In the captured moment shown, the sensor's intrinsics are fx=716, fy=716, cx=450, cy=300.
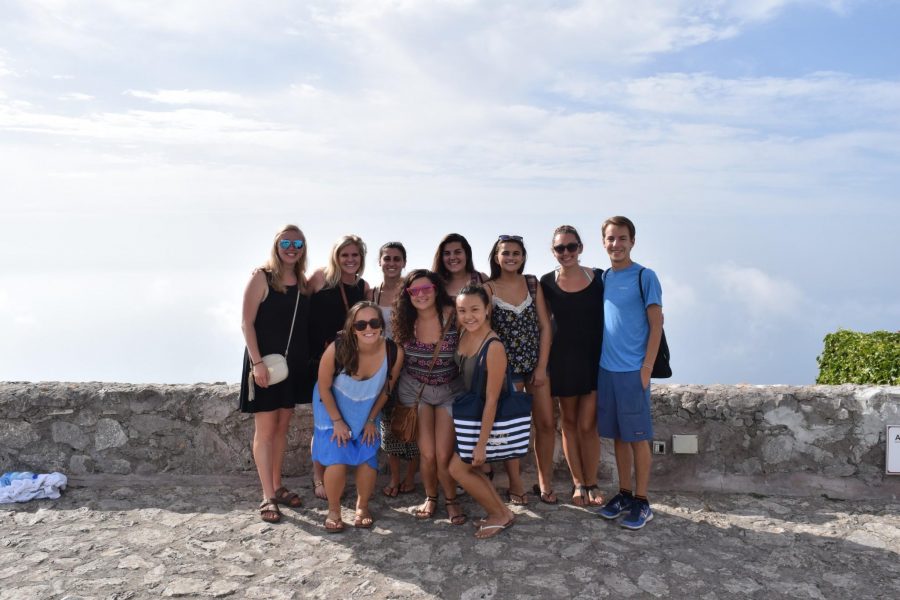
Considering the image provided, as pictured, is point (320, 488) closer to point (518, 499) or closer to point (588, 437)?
point (518, 499)

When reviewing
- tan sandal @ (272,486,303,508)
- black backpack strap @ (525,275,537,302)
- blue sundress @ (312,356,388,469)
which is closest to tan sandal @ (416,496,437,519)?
blue sundress @ (312,356,388,469)

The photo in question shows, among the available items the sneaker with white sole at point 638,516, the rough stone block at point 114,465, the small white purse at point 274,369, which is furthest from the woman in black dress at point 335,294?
the sneaker with white sole at point 638,516

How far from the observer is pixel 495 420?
430cm

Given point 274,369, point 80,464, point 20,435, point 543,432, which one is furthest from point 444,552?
point 20,435

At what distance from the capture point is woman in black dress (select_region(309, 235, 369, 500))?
4742 mm

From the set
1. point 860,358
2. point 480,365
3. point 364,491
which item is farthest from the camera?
point 860,358

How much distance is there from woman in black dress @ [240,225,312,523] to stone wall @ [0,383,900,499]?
1.99 feet

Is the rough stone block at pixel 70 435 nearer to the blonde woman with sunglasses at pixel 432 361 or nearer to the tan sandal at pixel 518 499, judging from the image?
the blonde woman with sunglasses at pixel 432 361

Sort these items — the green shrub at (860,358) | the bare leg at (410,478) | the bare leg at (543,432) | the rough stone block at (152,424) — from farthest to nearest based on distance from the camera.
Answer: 1. the green shrub at (860,358)
2. the rough stone block at (152,424)
3. the bare leg at (410,478)
4. the bare leg at (543,432)

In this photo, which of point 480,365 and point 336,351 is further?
point 336,351

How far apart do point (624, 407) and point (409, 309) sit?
4.74 feet

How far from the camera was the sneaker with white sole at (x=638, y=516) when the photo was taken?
14.5 feet

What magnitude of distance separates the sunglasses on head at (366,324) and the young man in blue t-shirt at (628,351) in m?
1.41

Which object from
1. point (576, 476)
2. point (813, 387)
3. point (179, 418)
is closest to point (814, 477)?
point (813, 387)
